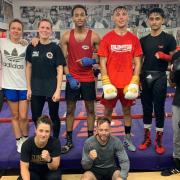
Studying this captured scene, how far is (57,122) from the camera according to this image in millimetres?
2975

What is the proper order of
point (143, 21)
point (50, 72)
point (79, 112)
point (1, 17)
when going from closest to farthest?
point (50, 72)
point (79, 112)
point (1, 17)
point (143, 21)

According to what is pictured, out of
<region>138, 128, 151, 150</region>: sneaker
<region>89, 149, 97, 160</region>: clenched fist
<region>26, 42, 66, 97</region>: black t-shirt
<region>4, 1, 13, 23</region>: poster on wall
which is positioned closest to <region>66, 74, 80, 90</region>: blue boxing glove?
<region>26, 42, 66, 97</region>: black t-shirt

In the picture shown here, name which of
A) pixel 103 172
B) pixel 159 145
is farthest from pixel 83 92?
pixel 159 145

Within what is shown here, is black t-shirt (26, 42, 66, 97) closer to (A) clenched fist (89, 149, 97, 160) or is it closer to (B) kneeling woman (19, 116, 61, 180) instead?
(B) kneeling woman (19, 116, 61, 180)

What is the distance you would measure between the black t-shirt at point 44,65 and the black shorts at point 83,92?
17 centimetres

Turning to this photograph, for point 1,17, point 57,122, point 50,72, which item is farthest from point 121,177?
point 1,17

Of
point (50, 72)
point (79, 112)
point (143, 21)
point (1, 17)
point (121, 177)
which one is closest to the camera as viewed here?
point (121, 177)

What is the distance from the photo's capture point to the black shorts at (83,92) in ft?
9.53

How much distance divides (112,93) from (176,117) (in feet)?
2.02

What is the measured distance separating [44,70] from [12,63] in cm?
32

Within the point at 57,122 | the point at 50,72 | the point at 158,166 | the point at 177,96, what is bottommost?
the point at 158,166

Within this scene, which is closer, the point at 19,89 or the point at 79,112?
the point at 19,89

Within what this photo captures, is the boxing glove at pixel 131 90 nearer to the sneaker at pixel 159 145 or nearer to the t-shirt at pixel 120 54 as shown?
the t-shirt at pixel 120 54

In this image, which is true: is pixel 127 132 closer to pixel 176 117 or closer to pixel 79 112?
pixel 176 117
